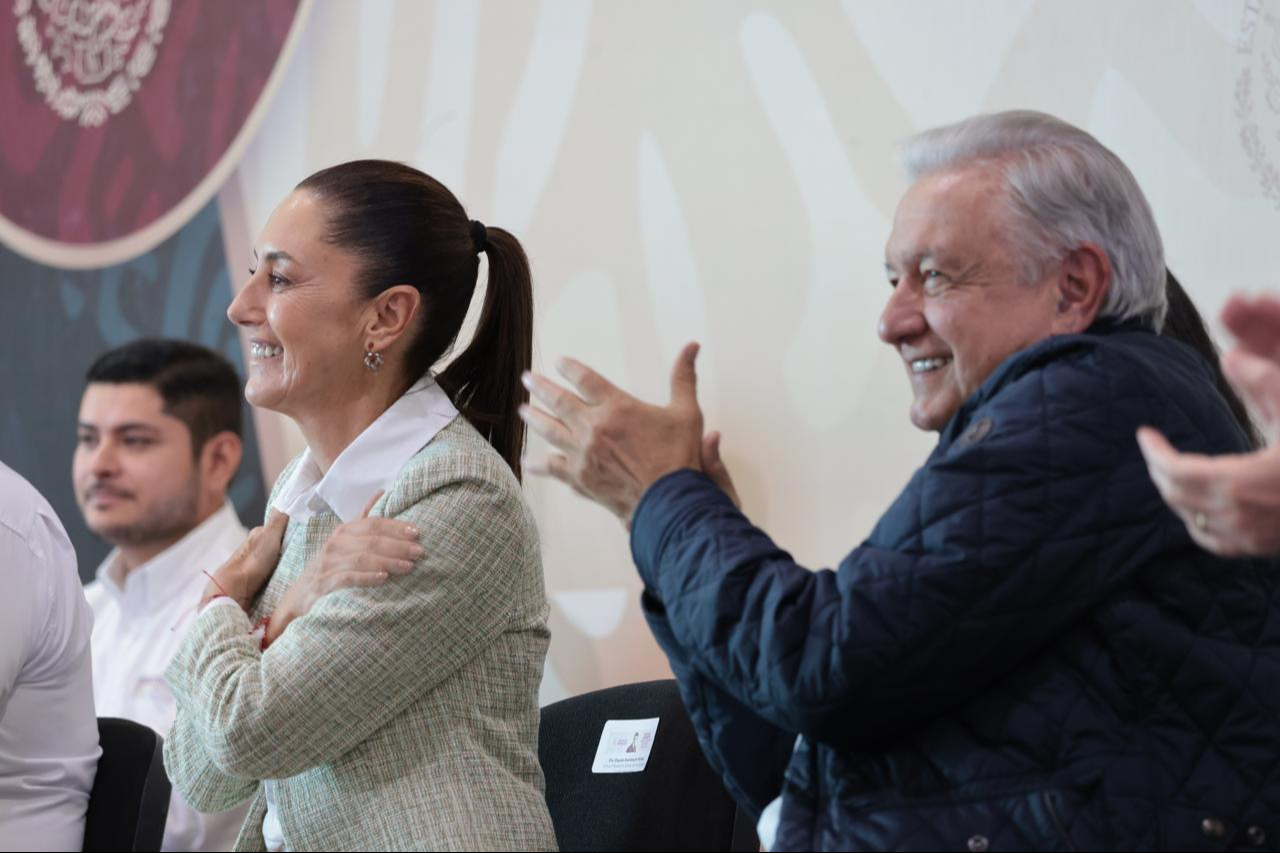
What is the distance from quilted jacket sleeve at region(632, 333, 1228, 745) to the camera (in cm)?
139

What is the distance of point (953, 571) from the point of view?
139 centimetres

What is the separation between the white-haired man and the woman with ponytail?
0.46m

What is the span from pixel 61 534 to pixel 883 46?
5.39 feet

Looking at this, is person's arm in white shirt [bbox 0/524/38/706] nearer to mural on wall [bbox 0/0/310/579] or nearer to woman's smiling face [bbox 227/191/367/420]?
woman's smiling face [bbox 227/191/367/420]

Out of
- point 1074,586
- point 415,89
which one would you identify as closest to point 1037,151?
point 1074,586

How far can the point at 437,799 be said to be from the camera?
6.20 ft

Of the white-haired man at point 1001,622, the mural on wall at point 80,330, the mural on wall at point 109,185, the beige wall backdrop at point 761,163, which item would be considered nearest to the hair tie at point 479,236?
the beige wall backdrop at point 761,163

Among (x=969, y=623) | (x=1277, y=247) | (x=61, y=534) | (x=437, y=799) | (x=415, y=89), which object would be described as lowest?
(x=437, y=799)

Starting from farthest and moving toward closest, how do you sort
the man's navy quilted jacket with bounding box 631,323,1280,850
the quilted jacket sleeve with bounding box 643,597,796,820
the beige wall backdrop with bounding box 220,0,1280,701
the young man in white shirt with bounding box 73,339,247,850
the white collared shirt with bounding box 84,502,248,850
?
the young man in white shirt with bounding box 73,339,247,850 → the white collared shirt with bounding box 84,502,248,850 → the beige wall backdrop with bounding box 220,0,1280,701 → the quilted jacket sleeve with bounding box 643,597,796,820 → the man's navy quilted jacket with bounding box 631,323,1280,850

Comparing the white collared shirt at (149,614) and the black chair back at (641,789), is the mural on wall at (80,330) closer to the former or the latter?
the white collared shirt at (149,614)

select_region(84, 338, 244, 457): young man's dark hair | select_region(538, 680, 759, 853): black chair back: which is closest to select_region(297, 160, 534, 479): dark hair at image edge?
select_region(538, 680, 759, 853): black chair back

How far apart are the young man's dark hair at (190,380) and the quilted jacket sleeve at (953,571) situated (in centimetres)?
263

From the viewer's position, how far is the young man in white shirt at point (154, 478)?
150 inches

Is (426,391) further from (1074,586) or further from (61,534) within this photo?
(1074,586)
